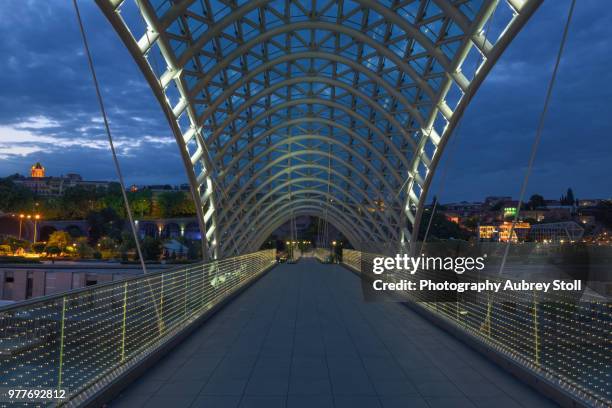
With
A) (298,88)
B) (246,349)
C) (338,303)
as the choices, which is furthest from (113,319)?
(298,88)

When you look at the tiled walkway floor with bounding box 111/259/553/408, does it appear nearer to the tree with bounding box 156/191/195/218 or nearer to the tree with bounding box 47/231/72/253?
the tree with bounding box 47/231/72/253

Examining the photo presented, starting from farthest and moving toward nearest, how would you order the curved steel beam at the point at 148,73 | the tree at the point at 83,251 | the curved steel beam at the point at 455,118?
the tree at the point at 83,251 < the curved steel beam at the point at 455,118 < the curved steel beam at the point at 148,73

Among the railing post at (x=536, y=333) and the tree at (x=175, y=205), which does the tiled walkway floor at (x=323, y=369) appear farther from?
the tree at (x=175, y=205)

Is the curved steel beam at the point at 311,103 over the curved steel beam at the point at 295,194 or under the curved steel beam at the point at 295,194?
over

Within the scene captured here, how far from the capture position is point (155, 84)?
64.5ft

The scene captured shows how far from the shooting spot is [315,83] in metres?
35.1

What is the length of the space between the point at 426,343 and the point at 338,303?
550 cm

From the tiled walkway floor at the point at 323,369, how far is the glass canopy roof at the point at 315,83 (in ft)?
36.7

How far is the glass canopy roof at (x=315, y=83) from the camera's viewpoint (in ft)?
60.7

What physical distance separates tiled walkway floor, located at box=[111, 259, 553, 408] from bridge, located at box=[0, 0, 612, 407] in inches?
1.6

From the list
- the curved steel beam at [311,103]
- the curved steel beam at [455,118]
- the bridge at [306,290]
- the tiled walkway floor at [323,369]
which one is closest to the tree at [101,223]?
the bridge at [306,290]

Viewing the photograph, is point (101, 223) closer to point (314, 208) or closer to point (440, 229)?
point (314, 208)

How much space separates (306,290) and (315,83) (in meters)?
21.2

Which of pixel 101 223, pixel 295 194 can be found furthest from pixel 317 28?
pixel 101 223
